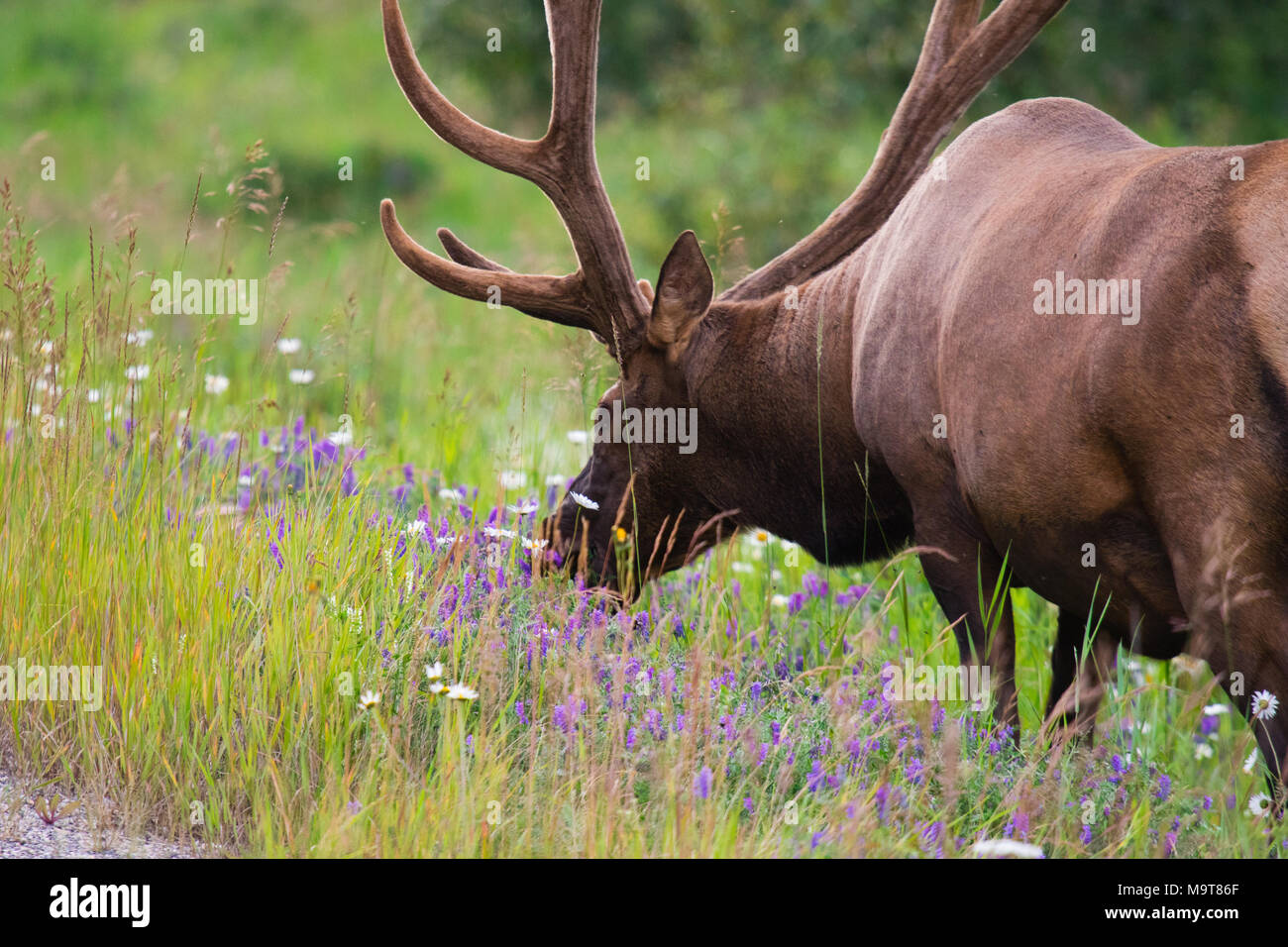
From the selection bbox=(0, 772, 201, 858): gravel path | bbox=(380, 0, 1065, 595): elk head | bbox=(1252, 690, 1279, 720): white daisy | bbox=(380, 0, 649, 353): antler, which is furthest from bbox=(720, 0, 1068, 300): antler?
bbox=(0, 772, 201, 858): gravel path

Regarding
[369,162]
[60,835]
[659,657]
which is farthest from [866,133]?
[60,835]

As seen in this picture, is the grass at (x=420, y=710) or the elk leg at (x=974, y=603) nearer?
the grass at (x=420, y=710)

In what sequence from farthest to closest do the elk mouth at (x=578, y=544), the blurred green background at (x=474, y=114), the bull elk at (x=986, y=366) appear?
the blurred green background at (x=474, y=114), the elk mouth at (x=578, y=544), the bull elk at (x=986, y=366)

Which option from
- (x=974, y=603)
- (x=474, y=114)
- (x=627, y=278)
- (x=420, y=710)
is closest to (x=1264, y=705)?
(x=974, y=603)

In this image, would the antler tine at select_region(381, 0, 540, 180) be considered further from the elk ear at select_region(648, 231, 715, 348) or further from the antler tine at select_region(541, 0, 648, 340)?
the elk ear at select_region(648, 231, 715, 348)

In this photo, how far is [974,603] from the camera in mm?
3475

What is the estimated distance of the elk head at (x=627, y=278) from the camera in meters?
3.98

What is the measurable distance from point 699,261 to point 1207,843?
193cm

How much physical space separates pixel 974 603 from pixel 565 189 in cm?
165

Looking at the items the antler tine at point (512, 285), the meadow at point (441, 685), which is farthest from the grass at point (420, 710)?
the antler tine at point (512, 285)

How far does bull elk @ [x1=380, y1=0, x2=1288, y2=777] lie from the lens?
2.66m

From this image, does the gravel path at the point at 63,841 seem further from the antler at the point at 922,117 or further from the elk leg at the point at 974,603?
the antler at the point at 922,117

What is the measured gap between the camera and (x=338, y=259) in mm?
11469

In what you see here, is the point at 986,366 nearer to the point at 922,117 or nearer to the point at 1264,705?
the point at 1264,705
